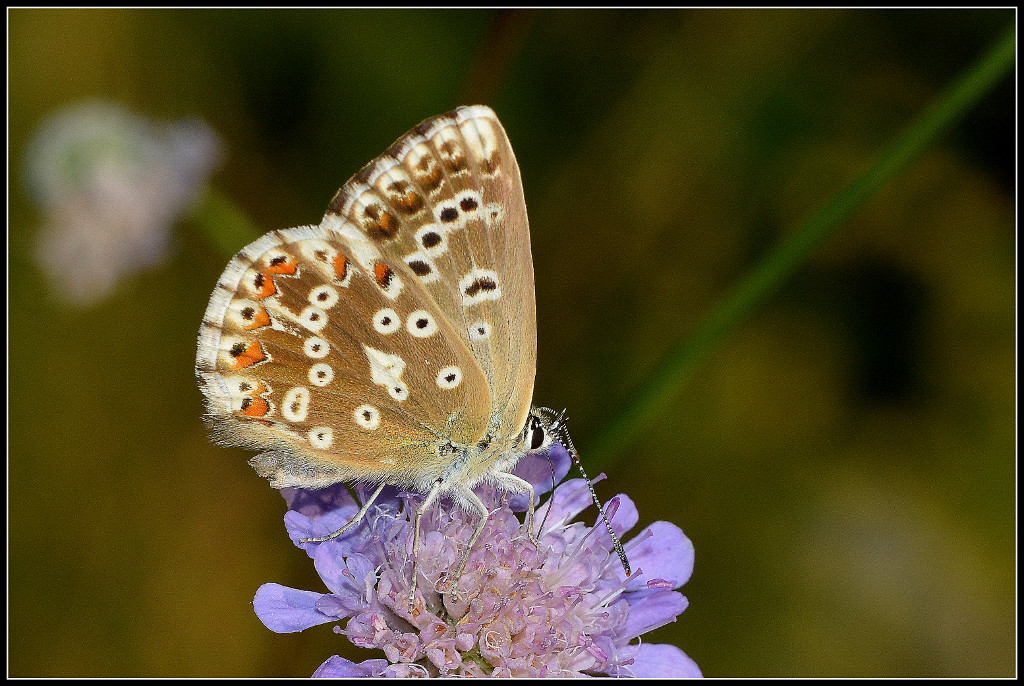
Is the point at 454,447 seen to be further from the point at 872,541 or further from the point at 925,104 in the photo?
the point at 925,104

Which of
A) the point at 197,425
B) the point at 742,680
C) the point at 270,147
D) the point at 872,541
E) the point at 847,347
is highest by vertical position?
the point at 270,147

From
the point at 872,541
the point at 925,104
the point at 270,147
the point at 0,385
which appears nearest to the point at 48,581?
the point at 0,385

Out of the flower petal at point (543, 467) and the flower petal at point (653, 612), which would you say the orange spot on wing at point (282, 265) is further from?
the flower petal at point (653, 612)

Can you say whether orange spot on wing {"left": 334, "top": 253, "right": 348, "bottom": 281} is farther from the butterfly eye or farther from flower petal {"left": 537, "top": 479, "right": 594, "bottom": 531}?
flower petal {"left": 537, "top": 479, "right": 594, "bottom": 531}

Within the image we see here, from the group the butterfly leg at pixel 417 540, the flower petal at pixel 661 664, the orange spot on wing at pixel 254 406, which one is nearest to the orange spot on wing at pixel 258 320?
the orange spot on wing at pixel 254 406

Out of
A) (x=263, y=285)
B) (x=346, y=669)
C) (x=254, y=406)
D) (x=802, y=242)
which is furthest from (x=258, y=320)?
(x=802, y=242)
